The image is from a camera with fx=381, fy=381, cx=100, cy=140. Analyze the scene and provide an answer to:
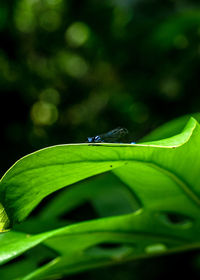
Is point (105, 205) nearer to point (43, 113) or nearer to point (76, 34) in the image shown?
point (43, 113)

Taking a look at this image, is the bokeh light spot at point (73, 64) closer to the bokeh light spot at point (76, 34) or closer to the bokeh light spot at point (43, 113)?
the bokeh light spot at point (76, 34)

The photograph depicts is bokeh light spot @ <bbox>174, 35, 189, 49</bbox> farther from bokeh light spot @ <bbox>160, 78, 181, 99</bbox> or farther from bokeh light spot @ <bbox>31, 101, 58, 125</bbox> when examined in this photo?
bokeh light spot @ <bbox>31, 101, 58, 125</bbox>

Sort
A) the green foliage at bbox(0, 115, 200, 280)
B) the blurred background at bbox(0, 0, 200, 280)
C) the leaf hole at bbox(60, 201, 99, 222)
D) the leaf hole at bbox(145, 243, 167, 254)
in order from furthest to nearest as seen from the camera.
Answer: 1. the blurred background at bbox(0, 0, 200, 280)
2. the leaf hole at bbox(60, 201, 99, 222)
3. the leaf hole at bbox(145, 243, 167, 254)
4. the green foliage at bbox(0, 115, 200, 280)

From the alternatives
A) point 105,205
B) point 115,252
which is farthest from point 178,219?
point 115,252

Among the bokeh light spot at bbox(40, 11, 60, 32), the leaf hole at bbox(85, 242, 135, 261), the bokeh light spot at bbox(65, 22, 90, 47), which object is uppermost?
the bokeh light spot at bbox(40, 11, 60, 32)

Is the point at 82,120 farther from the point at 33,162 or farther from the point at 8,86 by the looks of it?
the point at 33,162

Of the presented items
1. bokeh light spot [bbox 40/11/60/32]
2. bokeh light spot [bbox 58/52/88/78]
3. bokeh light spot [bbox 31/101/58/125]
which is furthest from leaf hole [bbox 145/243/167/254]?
bokeh light spot [bbox 40/11/60/32]

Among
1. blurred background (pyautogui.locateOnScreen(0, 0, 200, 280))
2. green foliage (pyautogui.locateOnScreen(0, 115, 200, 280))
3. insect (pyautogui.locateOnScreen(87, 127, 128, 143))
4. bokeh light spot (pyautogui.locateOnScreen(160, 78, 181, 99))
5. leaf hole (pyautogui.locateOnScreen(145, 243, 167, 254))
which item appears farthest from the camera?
bokeh light spot (pyautogui.locateOnScreen(160, 78, 181, 99))

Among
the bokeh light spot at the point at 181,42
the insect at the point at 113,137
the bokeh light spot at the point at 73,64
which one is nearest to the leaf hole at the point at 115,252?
the insect at the point at 113,137
